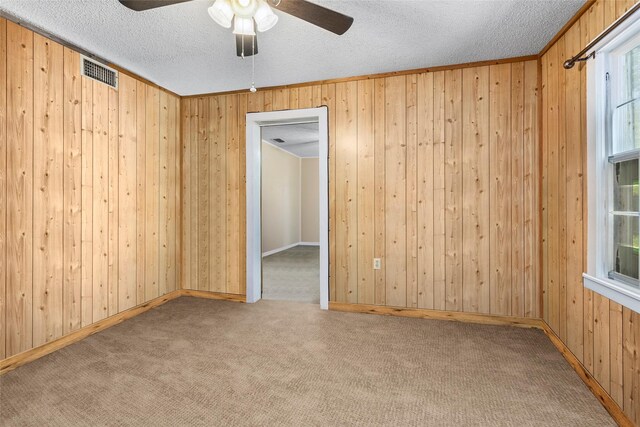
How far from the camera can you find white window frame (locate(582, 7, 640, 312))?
1.90 meters

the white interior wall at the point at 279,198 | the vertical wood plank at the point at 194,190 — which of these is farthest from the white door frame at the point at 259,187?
the white interior wall at the point at 279,198

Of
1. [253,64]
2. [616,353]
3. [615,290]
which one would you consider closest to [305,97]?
[253,64]

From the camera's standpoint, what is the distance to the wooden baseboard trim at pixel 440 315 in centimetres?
299

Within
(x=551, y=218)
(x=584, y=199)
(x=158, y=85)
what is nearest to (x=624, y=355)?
(x=584, y=199)

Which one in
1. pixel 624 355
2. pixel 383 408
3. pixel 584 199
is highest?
pixel 584 199

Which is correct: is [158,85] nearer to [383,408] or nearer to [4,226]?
[4,226]

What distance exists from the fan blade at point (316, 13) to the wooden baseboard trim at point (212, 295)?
2975mm

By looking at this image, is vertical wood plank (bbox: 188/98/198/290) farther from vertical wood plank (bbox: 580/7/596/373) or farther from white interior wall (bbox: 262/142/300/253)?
vertical wood plank (bbox: 580/7/596/373)

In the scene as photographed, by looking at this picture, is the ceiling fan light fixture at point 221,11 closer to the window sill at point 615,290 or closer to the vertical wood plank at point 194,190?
the window sill at point 615,290

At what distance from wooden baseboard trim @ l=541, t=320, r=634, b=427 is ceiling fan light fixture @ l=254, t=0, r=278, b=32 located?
105 inches

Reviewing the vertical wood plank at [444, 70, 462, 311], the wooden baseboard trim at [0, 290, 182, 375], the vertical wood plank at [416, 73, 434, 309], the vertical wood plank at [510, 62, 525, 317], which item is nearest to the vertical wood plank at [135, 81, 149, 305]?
the wooden baseboard trim at [0, 290, 182, 375]

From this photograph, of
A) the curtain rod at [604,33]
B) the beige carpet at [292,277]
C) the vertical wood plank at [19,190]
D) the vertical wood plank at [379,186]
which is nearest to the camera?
the curtain rod at [604,33]

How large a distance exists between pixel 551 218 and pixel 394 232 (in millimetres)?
1306

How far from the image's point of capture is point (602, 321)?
1.90 metres
